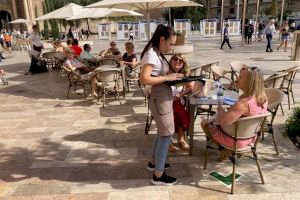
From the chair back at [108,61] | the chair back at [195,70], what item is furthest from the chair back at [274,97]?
the chair back at [108,61]

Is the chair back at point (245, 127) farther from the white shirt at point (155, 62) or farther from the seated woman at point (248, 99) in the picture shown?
the white shirt at point (155, 62)

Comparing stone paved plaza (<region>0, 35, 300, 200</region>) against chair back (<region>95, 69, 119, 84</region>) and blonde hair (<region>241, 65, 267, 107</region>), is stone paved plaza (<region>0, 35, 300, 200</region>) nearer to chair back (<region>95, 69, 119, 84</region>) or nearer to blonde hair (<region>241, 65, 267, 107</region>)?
chair back (<region>95, 69, 119, 84</region>)

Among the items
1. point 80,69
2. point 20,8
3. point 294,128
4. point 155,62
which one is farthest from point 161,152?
point 20,8

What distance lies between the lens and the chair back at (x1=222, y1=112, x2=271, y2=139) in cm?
316

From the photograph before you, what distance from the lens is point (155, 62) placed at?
308 cm

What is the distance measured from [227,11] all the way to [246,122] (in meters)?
69.4

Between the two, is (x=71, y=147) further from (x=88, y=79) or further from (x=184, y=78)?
(x=88, y=79)

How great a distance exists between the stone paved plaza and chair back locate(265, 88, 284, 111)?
2.32ft

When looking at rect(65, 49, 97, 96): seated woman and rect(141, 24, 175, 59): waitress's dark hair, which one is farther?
rect(65, 49, 97, 96): seated woman

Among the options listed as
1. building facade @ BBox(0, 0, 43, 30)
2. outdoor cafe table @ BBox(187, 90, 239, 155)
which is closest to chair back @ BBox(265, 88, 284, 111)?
outdoor cafe table @ BBox(187, 90, 239, 155)

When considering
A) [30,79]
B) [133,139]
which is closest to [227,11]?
[30,79]

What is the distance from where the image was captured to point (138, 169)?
398cm

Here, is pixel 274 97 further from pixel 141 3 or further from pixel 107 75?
pixel 141 3

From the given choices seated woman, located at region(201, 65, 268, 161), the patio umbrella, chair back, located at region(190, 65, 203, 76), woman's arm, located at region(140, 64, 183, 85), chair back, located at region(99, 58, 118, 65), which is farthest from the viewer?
chair back, located at region(99, 58, 118, 65)
